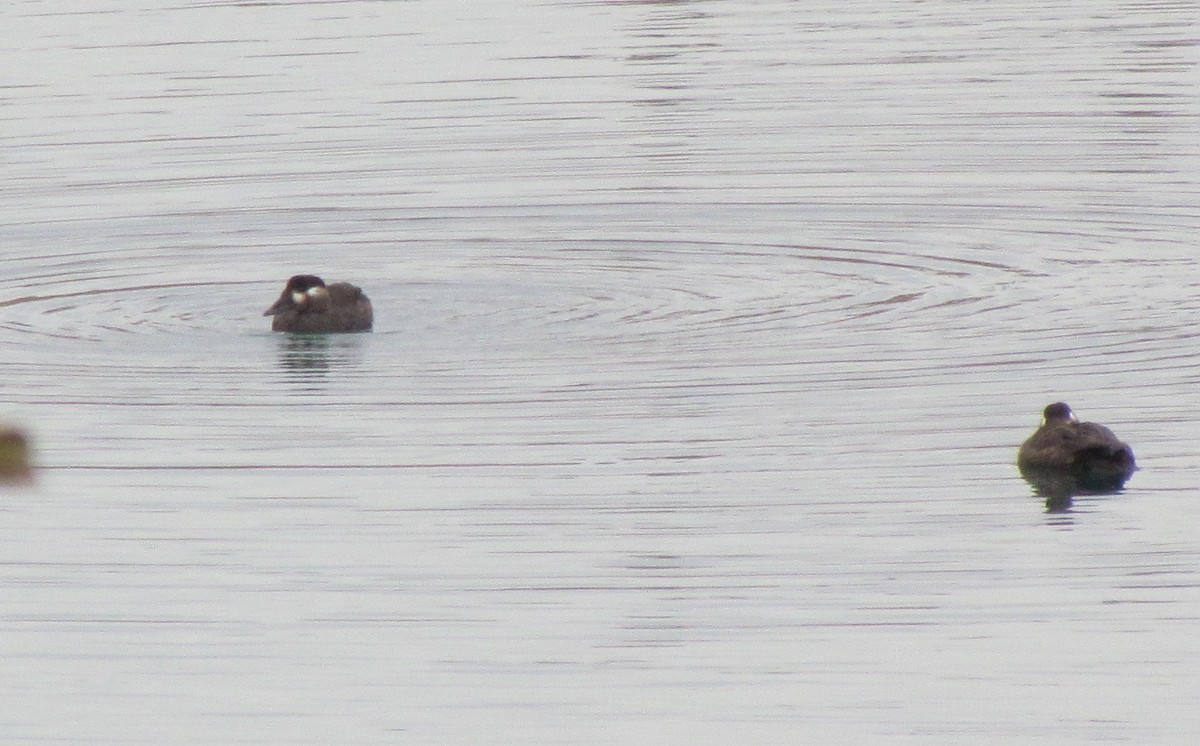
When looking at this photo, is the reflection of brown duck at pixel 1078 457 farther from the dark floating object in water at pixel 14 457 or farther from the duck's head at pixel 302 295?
the dark floating object in water at pixel 14 457

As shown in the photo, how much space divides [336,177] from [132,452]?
1165cm

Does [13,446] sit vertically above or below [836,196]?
above

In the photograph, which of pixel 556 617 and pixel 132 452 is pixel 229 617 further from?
pixel 132 452

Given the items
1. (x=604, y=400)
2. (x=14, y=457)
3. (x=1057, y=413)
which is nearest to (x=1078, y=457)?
(x=1057, y=413)

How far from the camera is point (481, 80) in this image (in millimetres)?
34344

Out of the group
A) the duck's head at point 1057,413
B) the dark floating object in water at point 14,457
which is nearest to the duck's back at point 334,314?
the duck's head at point 1057,413

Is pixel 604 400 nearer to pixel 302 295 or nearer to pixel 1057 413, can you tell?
pixel 1057 413

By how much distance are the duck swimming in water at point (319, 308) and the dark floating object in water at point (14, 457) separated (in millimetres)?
13826

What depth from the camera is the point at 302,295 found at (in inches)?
785

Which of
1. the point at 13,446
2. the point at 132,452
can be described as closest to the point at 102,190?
the point at 132,452

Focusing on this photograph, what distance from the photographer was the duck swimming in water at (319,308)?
19688mm

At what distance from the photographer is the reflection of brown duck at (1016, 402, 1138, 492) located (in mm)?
15258

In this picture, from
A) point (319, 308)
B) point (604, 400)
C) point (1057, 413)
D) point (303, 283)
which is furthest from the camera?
point (303, 283)

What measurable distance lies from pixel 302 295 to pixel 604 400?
10.6ft
